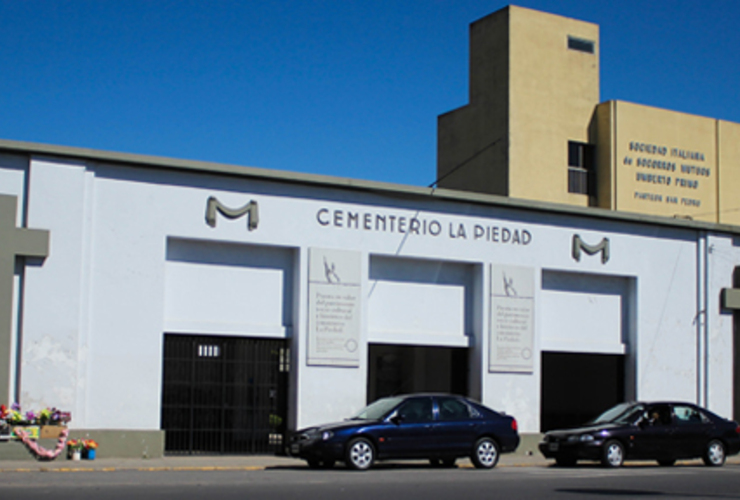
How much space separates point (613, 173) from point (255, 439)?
1553 centimetres

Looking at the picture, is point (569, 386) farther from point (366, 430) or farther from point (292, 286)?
point (366, 430)

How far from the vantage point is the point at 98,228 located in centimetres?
1842

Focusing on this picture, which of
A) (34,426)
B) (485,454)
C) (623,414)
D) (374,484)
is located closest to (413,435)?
(485,454)

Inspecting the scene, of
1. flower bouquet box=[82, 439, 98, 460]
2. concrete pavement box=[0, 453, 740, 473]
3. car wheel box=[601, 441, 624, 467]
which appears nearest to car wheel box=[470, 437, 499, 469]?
concrete pavement box=[0, 453, 740, 473]

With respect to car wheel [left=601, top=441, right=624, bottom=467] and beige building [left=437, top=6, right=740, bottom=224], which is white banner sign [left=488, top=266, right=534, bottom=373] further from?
beige building [left=437, top=6, right=740, bottom=224]

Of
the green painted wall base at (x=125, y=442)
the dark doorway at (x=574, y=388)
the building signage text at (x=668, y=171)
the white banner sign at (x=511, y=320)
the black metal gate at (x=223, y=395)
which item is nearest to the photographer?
the green painted wall base at (x=125, y=442)

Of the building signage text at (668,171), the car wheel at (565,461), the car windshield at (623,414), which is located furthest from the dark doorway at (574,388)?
the car wheel at (565,461)

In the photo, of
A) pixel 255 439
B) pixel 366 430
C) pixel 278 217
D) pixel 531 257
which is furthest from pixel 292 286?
pixel 531 257

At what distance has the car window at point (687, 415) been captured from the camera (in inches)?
782

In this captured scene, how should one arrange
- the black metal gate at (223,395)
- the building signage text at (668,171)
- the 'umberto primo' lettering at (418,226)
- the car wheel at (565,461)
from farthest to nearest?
the building signage text at (668,171) → the 'umberto primo' lettering at (418,226) → the black metal gate at (223,395) → the car wheel at (565,461)

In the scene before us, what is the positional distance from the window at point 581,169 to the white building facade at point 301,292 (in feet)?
17.7

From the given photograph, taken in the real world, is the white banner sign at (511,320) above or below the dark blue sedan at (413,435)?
above

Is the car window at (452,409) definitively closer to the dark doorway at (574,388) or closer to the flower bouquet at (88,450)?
the flower bouquet at (88,450)

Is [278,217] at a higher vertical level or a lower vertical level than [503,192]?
lower
